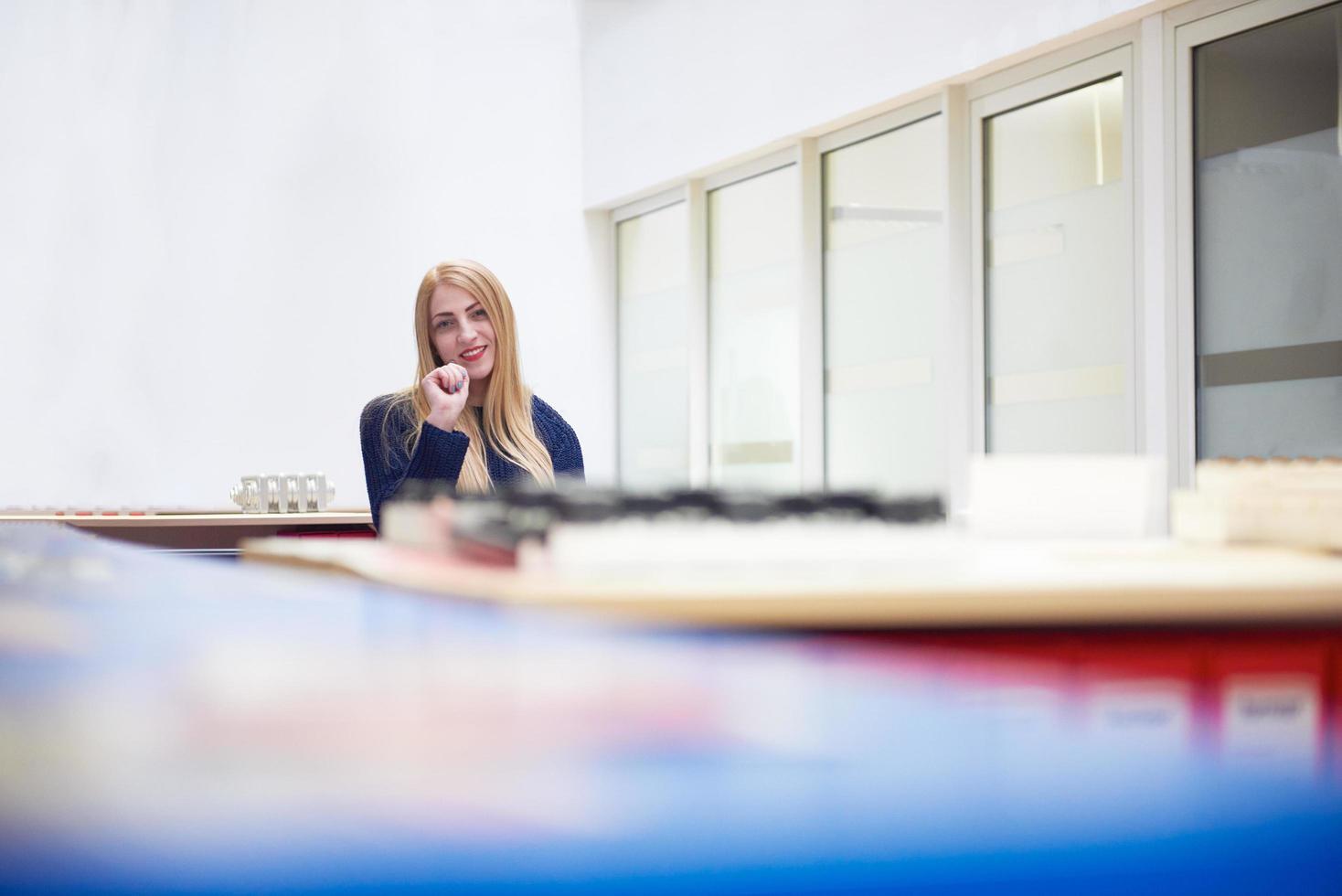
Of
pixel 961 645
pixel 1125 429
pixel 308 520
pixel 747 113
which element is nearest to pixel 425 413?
pixel 308 520

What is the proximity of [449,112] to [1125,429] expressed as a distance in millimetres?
4708

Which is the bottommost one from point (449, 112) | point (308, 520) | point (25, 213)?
point (308, 520)

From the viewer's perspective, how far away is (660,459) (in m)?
7.66

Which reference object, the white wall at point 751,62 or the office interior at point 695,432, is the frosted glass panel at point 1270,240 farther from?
the white wall at point 751,62

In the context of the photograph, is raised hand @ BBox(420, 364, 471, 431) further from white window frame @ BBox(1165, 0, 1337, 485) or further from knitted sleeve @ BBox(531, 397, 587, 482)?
white window frame @ BBox(1165, 0, 1337, 485)

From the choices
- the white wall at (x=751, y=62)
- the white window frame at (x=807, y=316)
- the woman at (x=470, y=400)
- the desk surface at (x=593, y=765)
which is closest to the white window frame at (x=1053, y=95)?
the white wall at (x=751, y=62)

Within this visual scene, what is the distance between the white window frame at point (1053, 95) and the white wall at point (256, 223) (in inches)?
126

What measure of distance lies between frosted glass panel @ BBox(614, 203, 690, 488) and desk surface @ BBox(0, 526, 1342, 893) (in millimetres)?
6320

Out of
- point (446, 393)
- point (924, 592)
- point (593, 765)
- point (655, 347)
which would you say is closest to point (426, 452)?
point (446, 393)

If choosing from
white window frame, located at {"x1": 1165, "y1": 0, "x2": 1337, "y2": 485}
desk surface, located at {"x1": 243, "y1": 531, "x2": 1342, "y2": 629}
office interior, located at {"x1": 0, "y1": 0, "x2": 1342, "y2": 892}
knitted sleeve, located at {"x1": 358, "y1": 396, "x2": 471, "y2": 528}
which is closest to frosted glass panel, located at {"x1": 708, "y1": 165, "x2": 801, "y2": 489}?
office interior, located at {"x1": 0, "y1": 0, "x2": 1342, "y2": 892}

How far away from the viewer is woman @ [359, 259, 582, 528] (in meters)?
3.05

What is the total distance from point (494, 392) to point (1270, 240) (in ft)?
7.65

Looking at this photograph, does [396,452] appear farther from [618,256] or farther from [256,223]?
[618,256]

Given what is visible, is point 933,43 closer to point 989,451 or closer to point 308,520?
point 989,451
